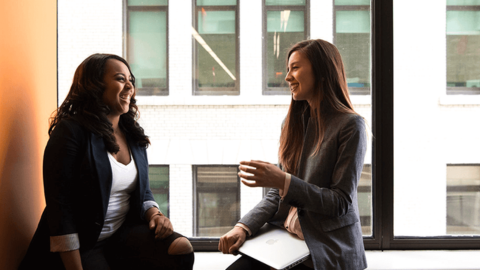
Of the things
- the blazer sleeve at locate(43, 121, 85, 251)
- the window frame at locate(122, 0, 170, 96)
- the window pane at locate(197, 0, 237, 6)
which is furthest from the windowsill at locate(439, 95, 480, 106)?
the blazer sleeve at locate(43, 121, 85, 251)

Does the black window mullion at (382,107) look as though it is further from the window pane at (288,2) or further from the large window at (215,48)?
the large window at (215,48)

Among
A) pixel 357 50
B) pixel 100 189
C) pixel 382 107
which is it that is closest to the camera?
pixel 100 189

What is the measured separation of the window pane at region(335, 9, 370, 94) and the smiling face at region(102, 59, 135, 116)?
1.40 metres

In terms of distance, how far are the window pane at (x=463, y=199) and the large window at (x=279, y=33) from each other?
1.23 meters

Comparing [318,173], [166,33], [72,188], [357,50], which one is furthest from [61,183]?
[357,50]

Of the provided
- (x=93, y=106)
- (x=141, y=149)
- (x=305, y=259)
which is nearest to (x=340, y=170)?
(x=305, y=259)

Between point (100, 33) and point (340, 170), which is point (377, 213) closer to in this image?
point (340, 170)

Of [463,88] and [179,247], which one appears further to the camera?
[463,88]

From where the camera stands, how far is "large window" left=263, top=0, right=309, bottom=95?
232 centimetres

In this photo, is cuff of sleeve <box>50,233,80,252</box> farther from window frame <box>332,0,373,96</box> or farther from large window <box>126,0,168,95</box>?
window frame <box>332,0,373,96</box>

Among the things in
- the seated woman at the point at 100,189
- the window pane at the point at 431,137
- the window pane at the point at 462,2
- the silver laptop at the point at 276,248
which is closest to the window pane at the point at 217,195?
the seated woman at the point at 100,189

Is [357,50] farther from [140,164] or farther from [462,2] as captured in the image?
[140,164]

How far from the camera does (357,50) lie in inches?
89.2

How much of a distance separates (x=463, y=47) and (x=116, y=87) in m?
2.18
